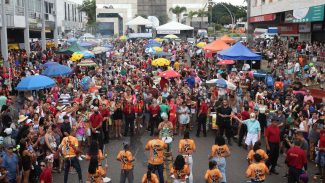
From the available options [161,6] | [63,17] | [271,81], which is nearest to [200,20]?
[161,6]

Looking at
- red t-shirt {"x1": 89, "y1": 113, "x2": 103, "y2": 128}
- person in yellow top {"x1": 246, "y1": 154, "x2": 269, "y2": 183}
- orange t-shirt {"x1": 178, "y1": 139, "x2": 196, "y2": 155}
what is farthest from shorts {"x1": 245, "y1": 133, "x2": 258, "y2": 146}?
red t-shirt {"x1": 89, "y1": 113, "x2": 103, "y2": 128}

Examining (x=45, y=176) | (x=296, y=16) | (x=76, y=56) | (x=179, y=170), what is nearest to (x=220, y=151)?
(x=179, y=170)

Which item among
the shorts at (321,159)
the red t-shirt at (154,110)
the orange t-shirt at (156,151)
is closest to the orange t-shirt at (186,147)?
the orange t-shirt at (156,151)

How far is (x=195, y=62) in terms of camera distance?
29.5m

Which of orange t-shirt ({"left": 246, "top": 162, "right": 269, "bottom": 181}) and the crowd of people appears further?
the crowd of people

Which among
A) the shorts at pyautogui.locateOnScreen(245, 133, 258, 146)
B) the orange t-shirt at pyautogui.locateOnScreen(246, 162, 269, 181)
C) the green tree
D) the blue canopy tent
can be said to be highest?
the green tree

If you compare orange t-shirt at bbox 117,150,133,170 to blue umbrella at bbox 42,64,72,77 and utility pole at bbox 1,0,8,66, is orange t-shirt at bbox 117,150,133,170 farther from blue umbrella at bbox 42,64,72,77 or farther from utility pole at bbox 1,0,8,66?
utility pole at bbox 1,0,8,66

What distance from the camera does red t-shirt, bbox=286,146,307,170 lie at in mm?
9172

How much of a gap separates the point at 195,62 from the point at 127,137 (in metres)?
15.4

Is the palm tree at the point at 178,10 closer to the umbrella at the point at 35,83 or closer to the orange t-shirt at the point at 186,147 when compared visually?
the umbrella at the point at 35,83

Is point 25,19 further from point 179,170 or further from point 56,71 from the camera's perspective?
point 179,170

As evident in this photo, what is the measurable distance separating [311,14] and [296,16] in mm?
1404

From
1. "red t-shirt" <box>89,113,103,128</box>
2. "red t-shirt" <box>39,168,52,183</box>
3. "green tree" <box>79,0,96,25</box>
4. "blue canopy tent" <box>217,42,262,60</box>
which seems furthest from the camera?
"green tree" <box>79,0,96,25</box>

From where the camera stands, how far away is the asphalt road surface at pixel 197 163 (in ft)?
35.7
